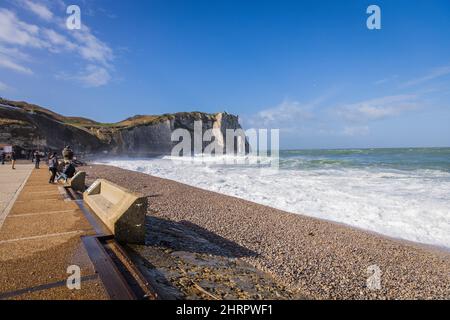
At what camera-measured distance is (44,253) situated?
4309 millimetres

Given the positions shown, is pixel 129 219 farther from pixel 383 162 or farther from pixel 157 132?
pixel 157 132

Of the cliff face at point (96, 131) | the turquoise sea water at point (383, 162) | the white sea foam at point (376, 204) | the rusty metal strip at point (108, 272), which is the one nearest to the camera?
the rusty metal strip at point (108, 272)

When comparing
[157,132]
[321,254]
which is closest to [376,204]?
[321,254]

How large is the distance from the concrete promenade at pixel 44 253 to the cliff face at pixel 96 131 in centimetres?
4992

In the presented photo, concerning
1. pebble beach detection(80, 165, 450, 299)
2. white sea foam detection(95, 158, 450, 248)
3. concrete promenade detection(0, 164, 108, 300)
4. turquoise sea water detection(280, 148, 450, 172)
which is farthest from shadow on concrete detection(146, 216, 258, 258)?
turquoise sea water detection(280, 148, 450, 172)

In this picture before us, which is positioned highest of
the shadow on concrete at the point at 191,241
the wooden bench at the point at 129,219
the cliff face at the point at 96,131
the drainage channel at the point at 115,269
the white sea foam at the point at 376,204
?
the cliff face at the point at 96,131

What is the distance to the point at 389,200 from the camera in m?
12.9

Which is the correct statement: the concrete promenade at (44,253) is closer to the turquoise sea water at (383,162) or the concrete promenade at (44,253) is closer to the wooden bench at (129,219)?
the wooden bench at (129,219)

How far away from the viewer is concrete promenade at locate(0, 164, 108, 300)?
321 centimetres

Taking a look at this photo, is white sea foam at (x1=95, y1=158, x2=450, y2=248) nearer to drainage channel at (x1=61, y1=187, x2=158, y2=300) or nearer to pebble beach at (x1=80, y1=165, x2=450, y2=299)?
pebble beach at (x1=80, y1=165, x2=450, y2=299)

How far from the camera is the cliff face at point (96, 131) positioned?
161 ft

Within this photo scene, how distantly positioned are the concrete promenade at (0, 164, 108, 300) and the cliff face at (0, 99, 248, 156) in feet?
164

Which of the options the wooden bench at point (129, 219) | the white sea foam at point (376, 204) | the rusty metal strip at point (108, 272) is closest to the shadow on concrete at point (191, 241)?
the wooden bench at point (129, 219)

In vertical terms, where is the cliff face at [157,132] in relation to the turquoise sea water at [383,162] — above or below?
above
